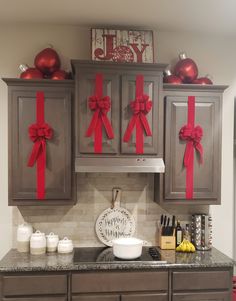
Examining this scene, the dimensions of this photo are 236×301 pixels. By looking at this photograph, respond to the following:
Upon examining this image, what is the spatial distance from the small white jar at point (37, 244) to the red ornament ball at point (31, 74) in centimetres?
131

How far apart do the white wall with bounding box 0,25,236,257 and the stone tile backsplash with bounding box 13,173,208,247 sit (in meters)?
0.24

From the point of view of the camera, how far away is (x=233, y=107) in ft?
10.2

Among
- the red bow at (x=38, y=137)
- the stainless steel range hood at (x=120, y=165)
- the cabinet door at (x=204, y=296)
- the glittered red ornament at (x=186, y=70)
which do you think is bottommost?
the cabinet door at (x=204, y=296)

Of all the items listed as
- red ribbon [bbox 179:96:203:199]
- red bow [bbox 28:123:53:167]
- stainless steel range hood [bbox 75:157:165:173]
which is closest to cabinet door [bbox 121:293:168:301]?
red ribbon [bbox 179:96:203:199]

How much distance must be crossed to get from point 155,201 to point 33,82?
4.85 feet

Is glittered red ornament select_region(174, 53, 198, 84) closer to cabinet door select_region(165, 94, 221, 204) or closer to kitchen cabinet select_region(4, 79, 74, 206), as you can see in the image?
cabinet door select_region(165, 94, 221, 204)

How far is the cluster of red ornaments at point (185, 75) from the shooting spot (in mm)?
2795

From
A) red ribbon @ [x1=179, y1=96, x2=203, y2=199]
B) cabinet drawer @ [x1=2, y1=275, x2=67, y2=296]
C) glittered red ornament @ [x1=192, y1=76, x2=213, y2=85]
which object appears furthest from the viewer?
glittered red ornament @ [x1=192, y1=76, x2=213, y2=85]

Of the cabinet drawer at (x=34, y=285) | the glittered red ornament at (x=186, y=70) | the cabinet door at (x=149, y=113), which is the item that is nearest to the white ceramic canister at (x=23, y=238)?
the cabinet drawer at (x=34, y=285)

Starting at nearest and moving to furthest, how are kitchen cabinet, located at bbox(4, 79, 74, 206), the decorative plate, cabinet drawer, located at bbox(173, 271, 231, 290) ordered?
1. cabinet drawer, located at bbox(173, 271, 231, 290)
2. kitchen cabinet, located at bbox(4, 79, 74, 206)
3. the decorative plate

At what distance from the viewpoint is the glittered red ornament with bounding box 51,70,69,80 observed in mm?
2691

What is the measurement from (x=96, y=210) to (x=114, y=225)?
214 mm

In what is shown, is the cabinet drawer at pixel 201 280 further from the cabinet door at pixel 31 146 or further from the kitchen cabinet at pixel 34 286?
the cabinet door at pixel 31 146

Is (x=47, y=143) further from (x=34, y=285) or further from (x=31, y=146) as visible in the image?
(x=34, y=285)
